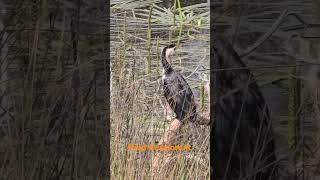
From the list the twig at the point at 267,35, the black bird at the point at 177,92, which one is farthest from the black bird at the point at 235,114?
the black bird at the point at 177,92

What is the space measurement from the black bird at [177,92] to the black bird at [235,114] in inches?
6.9

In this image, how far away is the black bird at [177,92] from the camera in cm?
239

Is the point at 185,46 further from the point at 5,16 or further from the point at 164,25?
the point at 5,16

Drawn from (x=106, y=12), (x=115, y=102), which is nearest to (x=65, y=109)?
(x=115, y=102)

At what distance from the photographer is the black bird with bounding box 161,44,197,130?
2.39 metres

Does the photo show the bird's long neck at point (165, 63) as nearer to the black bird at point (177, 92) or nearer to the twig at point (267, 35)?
the black bird at point (177, 92)

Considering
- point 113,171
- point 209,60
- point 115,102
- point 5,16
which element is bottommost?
Result: point 113,171

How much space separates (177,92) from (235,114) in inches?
13.5

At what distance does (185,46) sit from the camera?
239 cm

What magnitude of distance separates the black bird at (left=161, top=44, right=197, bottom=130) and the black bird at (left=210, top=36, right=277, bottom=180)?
17 centimetres

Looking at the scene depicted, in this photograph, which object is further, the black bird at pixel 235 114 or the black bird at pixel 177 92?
the black bird at pixel 177 92

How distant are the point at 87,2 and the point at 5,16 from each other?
0.44 m

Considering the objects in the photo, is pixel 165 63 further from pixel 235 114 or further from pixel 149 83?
pixel 235 114
